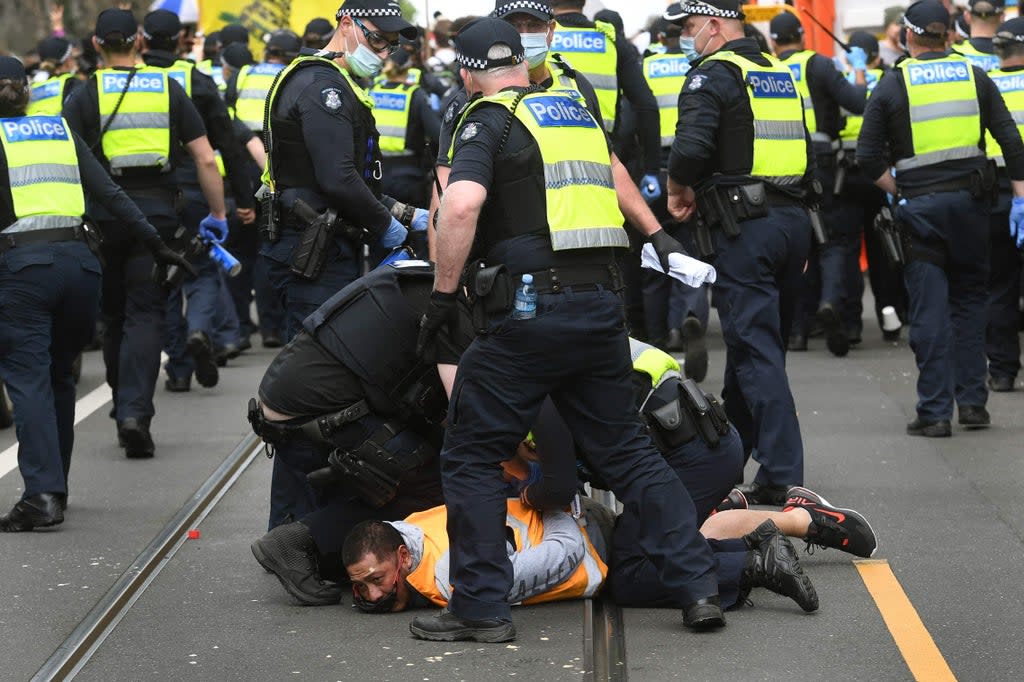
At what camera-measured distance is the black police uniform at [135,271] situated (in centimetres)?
912

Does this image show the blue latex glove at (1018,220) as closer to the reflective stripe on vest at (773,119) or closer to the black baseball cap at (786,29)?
the reflective stripe on vest at (773,119)

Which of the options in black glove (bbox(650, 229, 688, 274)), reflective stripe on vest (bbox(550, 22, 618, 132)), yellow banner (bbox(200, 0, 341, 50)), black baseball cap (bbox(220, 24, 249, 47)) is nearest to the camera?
black glove (bbox(650, 229, 688, 274))

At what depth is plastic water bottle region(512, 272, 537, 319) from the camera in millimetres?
5566

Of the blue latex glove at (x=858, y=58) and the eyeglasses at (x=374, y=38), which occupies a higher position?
the eyeglasses at (x=374, y=38)

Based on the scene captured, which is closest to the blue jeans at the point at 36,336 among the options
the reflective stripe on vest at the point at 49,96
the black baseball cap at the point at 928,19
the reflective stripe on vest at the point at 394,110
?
the black baseball cap at the point at 928,19

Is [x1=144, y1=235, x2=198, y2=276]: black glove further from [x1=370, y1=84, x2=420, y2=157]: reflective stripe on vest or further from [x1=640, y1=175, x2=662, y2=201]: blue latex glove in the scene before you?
[x1=370, y1=84, x2=420, y2=157]: reflective stripe on vest

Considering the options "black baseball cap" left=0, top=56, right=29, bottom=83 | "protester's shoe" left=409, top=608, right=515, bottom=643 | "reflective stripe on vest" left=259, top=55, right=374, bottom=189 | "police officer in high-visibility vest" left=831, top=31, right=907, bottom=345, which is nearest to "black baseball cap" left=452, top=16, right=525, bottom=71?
"reflective stripe on vest" left=259, top=55, right=374, bottom=189

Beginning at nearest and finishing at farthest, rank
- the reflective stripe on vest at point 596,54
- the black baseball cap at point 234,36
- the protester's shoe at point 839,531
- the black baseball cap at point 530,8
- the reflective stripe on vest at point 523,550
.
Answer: the reflective stripe on vest at point 523,550 → the protester's shoe at point 839,531 → the black baseball cap at point 530,8 → the reflective stripe on vest at point 596,54 → the black baseball cap at point 234,36

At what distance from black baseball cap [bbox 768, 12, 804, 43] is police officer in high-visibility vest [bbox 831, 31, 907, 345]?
77cm

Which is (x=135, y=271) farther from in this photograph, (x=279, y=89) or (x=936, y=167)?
(x=936, y=167)

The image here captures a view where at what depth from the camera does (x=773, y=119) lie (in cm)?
773

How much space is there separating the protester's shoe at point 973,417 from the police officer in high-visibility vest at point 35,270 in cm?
460

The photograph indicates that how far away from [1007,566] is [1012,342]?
433cm

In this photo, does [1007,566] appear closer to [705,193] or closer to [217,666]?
[705,193]
